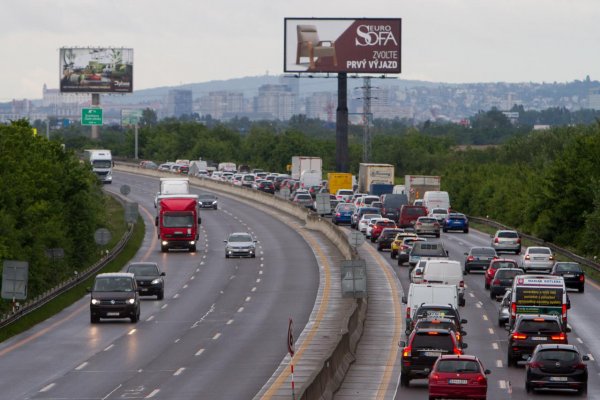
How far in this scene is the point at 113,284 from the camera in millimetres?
54500

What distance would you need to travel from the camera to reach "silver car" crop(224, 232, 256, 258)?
86.9 meters

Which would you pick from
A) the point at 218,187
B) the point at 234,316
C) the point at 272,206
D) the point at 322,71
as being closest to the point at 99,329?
the point at 234,316

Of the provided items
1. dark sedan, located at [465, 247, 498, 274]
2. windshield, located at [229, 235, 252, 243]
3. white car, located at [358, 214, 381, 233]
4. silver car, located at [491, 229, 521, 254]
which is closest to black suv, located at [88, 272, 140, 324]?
dark sedan, located at [465, 247, 498, 274]

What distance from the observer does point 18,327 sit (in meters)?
54.4

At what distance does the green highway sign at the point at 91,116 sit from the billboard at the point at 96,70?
4.13 metres

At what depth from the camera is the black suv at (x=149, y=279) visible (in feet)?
210

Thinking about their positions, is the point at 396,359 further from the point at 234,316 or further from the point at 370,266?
the point at 370,266

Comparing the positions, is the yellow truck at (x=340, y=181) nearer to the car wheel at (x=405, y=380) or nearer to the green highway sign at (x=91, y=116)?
the green highway sign at (x=91, y=116)

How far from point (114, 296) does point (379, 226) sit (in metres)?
42.8

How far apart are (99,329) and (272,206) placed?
8012 cm

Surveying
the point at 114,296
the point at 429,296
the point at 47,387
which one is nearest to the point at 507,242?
the point at 114,296

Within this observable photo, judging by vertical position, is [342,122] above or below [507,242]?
above

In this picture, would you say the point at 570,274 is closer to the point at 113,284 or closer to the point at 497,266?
the point at 497,266

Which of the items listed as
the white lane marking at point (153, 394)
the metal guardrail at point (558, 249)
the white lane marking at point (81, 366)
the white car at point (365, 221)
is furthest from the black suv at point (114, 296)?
the white car at point (365, 221)
